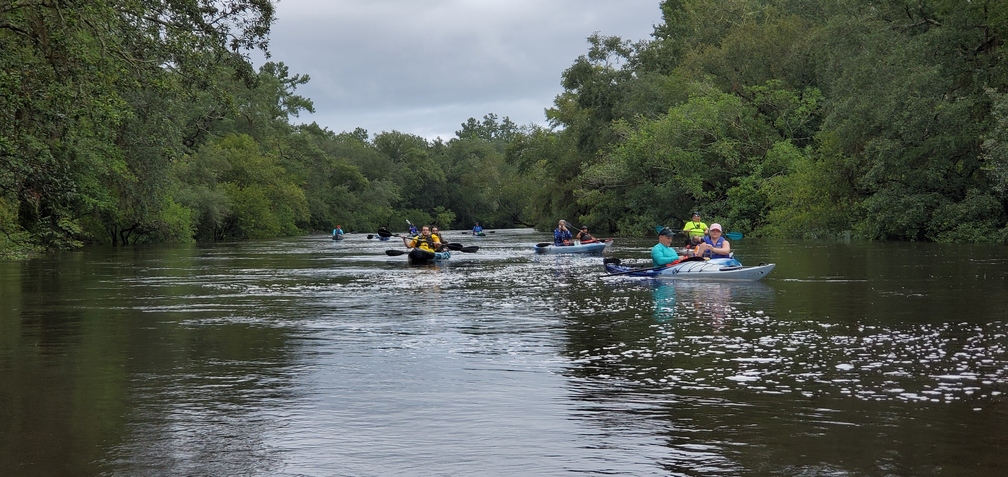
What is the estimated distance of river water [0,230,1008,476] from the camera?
641 centimetres

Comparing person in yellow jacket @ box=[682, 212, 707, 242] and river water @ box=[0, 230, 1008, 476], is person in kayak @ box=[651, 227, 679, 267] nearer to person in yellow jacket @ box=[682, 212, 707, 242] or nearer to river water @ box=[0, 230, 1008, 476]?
person in yellow jacket @ box=[682, 212, 707, 242]

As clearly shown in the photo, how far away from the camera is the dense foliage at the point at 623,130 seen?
65.9 ft

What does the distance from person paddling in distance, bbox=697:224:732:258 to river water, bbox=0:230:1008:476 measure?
3.51m

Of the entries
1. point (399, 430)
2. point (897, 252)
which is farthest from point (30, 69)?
point (897, 252)

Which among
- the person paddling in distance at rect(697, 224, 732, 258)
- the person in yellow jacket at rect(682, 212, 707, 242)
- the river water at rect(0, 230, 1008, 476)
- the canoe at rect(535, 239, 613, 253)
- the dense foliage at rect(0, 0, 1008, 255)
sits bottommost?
the river water at rect(0, 230, 1008, 476)

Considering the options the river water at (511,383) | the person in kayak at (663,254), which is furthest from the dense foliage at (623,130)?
the person in kayak at (663,254)

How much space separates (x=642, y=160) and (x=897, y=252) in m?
32.7

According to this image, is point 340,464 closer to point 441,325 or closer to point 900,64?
point 441,325

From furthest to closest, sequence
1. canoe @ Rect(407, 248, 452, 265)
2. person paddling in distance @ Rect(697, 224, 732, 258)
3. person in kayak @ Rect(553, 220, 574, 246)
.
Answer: person in kayak @ Rect(553, 220, 574, 246) → canoe @ Rect(407, 248, 452, 265) → person paddling in distance @ Rect(697, 224, 732, 258)

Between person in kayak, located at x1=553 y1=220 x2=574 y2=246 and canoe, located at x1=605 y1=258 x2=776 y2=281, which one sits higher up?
person in kayak, located at x1=553 y1=220 x2=574 y2=246

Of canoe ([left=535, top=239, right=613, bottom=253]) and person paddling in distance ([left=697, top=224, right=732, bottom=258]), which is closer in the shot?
person paddling in distance ([left=697, top=224, right=732, bottom=258])

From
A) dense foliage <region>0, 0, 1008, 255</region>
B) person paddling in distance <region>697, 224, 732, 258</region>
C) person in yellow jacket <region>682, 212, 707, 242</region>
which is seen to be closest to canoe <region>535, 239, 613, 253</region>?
person in yellow jacket <region>682, 212, 707, 242</region>

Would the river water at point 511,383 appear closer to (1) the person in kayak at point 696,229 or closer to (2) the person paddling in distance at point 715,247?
(2) the person paddling in distance at point 715,247

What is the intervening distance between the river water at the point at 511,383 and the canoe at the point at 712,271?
89.2 inches
